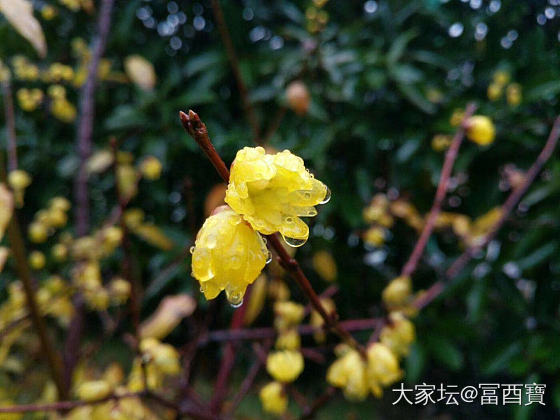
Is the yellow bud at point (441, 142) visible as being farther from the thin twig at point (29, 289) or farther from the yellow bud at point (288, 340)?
the thin twig at point (29, 289)

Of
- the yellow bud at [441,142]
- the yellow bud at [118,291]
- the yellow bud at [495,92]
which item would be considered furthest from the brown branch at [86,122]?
the yellow bud at [495,92]

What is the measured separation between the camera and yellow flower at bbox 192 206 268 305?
27 centimetres

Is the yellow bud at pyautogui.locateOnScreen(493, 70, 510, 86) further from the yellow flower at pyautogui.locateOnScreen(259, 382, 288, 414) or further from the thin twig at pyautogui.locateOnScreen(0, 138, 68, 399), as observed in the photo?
the thin twig at pyautogui.locateOnScreen(0, 138, 68, 399)

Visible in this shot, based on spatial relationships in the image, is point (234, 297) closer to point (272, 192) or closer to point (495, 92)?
point (272, 192)

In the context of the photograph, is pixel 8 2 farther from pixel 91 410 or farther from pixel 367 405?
Answer: pixel 367 405

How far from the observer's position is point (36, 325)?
587mm

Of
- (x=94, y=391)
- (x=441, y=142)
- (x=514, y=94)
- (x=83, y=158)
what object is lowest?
(x=94, y=391)

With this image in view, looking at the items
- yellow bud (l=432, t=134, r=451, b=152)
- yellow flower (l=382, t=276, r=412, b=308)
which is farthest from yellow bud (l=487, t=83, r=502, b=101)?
yellow flower (l=382, t=276, r=412, b=308)

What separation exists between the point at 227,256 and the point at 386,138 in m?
1.04

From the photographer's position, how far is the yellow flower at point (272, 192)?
0.26m

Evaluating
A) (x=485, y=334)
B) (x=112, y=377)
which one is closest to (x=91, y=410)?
(x=112, y=377)

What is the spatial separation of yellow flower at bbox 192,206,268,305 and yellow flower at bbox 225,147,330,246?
16 mm

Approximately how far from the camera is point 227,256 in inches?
10.7

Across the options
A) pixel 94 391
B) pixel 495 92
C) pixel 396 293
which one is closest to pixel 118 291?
pixel 94 391
